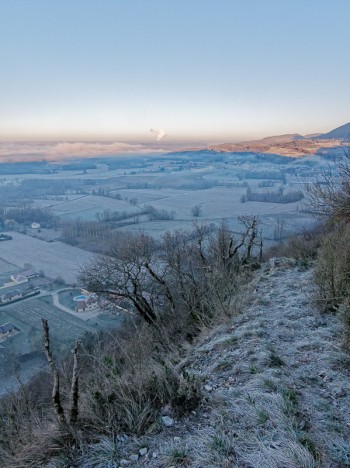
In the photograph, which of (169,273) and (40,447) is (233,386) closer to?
(40,447)

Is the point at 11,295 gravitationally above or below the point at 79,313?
above

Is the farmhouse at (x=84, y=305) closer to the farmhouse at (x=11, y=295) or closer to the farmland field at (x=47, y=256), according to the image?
the farmland field at (x=47, y=256)

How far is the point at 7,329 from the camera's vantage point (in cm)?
1292

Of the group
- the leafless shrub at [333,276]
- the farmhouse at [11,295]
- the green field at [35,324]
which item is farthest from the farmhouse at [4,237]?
the leafless shrub at [333,276]

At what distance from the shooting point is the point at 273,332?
4.45 meters

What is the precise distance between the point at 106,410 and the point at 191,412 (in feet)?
2.52

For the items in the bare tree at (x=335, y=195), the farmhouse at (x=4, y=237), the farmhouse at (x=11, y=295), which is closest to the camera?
the bare tree at (x=335, y=195)

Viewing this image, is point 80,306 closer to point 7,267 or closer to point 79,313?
point 79,313

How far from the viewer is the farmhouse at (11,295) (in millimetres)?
16230

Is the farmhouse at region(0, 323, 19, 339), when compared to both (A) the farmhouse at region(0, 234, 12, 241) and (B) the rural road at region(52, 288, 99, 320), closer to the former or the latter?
(B) the rural road at region(52, 288, 99, 320)

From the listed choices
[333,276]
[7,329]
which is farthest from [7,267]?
[333,276]

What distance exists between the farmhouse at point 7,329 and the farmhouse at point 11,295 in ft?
10.5

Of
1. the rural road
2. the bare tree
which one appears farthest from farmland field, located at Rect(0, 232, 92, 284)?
the bare tree

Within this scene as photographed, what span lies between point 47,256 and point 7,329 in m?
11.5
